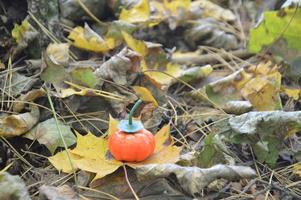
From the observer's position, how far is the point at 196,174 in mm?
1240

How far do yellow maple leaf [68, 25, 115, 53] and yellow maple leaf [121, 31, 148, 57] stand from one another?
0.24ft

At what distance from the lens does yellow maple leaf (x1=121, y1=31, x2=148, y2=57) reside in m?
1.96

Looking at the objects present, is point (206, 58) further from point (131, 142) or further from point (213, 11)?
point (131, 142)

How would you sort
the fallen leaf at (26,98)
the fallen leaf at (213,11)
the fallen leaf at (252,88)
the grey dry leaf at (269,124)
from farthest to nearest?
the fallen leaf at (213,11) → the fallen leaf at (252,88) → the fallen leaf at (26,98) → the grey dry leaf at (269,124)

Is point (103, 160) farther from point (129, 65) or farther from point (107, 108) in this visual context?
point (129, 65)

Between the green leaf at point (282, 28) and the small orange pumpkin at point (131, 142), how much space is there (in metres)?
0.92

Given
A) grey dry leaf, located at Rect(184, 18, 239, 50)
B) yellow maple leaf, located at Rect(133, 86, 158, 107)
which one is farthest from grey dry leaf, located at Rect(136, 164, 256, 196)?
grey dry leaf, located at Rect(184, 18, 239, 50)

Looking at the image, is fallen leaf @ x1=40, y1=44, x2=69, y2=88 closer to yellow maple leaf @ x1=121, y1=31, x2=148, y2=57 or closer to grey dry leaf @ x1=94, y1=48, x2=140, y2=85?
grey dry leaf @ x1=94, y1=48, x2=140, y2=85

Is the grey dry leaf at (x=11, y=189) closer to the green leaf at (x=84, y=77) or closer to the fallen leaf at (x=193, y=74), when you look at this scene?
the green leaf at (x=84, y=77)

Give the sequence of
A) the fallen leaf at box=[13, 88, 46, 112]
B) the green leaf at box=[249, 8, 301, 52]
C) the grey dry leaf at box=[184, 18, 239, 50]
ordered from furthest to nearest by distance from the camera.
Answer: the grey dry leaf at box=[184, 18, 239, 50] < the green leaf at box=[249, 8, 301, 52] < the fallen leaf at box=[13, 88, 46, 112]

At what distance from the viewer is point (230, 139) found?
1481mm

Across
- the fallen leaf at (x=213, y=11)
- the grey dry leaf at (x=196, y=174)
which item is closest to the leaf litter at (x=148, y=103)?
the grey dry leaf at (x=196, y=174)

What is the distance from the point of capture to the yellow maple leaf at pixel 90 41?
6.39ft

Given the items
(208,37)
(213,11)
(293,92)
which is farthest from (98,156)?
(213,11)
